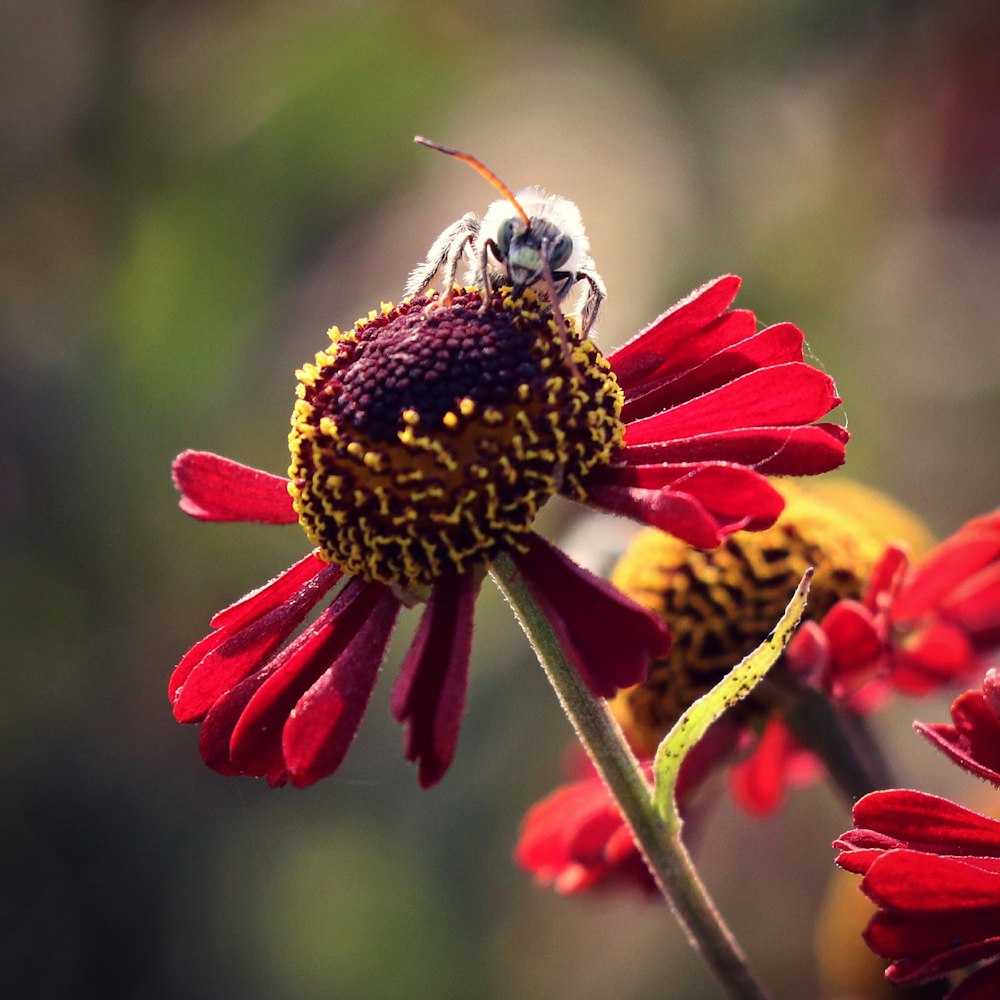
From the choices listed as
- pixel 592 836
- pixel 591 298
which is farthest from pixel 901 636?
pixel 591 298

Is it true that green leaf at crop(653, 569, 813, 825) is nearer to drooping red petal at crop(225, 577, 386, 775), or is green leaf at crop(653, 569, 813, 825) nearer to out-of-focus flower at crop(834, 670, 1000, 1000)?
out-of-focus flower at crop(834, 670, 1000, 1000)

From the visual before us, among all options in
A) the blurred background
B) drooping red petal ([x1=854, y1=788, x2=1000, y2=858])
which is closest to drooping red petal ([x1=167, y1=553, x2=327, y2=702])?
drooping red petal ([x1=854, y1=788, x2=1000, y2=858])

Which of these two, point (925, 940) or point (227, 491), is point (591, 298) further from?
point (925, 940)

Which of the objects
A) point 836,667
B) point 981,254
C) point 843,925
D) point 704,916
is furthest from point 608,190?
point 704,916

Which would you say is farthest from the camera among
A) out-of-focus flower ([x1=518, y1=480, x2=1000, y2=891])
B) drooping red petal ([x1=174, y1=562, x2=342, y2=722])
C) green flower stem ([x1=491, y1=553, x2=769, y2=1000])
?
out-of-focus flower ([x1=518, y1=480, x2=1000, y2=891])

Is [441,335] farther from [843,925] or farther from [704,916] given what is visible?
[843,925]
